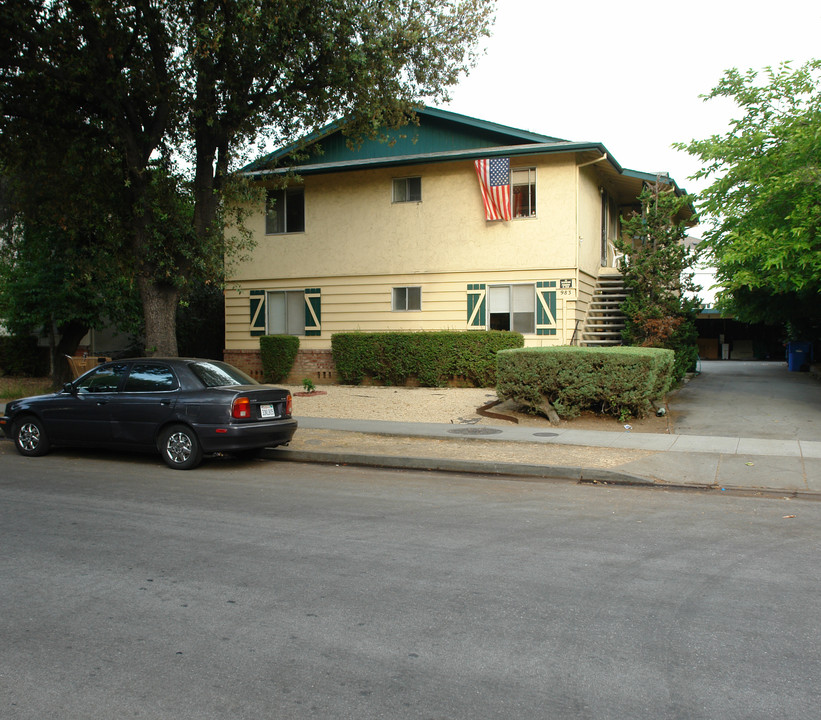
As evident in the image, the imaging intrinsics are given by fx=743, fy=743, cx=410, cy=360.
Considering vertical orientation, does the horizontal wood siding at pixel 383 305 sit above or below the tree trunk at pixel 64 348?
above

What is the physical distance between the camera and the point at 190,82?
1511 cm

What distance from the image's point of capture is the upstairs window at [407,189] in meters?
21.3

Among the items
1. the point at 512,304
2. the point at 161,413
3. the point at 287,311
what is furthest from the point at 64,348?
the point at 161,413

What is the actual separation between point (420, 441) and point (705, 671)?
835 centimetres

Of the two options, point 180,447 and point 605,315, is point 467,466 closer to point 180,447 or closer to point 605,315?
point 180,447

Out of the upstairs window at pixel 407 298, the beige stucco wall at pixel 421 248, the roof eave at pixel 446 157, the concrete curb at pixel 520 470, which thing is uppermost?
the roof eave at pixel 446 157

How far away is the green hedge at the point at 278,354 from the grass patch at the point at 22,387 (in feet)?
20.0

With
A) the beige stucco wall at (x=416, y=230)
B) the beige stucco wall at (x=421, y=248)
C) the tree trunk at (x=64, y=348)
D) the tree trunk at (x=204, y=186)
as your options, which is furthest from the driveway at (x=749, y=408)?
the tree trunk at (x=64, y=348)

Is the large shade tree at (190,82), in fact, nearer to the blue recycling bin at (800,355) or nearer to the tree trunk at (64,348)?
the tree trunk at (64,348)

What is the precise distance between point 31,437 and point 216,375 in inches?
120

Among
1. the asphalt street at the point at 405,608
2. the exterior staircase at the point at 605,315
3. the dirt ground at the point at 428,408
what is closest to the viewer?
the asphalt street at the point at 405,608

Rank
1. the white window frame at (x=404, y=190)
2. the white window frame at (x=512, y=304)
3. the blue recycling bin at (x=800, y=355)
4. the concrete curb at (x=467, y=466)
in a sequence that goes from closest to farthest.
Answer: the concrete curb at (x=467, y=466) → the white window frame at (x=512, y=304) → the white window frame at (x=404, y=190) → the blue recycling bin at (x=800, y=355)

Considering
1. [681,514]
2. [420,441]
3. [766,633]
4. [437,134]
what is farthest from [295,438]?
[437,134]

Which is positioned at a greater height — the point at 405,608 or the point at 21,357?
the point at 21,357
